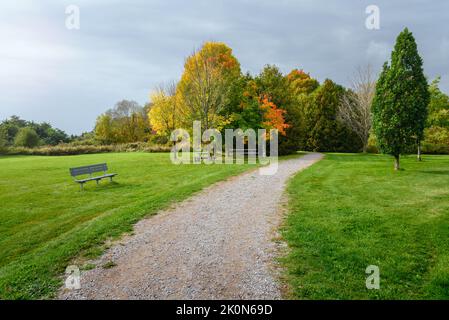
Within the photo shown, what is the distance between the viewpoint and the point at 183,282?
4609 mm

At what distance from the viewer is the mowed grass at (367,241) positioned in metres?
4.39

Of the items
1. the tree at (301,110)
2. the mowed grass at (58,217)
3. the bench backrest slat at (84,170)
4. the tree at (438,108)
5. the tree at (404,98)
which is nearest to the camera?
the mowed grass at (58,217)

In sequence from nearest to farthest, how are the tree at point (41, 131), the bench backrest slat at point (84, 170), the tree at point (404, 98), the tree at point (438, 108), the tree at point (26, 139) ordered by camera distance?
1. the bench backrest slat at point (84, 170)
2. the tree at point (404, 98)
3. the tree at point (438, 108)
4. the tree at point (26, 139)
5. the tree at point (41, 131)

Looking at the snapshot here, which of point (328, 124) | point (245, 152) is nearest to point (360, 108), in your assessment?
point (328, 124)

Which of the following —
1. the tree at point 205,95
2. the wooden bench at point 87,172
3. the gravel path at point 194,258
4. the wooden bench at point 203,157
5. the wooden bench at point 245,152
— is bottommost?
the gravel path at point 194,258

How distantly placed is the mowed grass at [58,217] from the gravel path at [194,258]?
2.23ft

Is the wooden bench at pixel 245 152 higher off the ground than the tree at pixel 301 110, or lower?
lower

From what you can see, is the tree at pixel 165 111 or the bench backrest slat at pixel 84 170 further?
the tree at pixel 165 111

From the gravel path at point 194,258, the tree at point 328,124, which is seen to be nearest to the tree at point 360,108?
the tree at point 328,124

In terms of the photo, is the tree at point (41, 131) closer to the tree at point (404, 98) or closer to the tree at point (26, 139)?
the tree at point (26, 139)

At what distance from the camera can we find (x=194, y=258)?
18.0ft

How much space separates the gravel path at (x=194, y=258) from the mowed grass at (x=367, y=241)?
611mm

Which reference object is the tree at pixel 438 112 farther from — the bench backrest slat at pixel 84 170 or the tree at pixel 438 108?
the bench backrest slat at pixel 84 170

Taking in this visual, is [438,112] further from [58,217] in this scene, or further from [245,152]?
[58,217]
